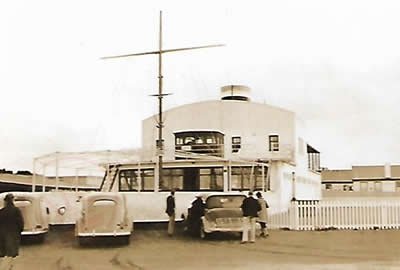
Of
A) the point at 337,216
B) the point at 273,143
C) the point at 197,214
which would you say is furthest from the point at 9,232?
the point at 273,143

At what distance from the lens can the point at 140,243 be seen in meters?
20.7

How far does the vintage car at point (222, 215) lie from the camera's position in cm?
2169

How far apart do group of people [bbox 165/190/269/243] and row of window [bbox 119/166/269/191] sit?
9667mm

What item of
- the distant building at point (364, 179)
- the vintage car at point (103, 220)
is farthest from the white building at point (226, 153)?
the distant building at point (364, 179)

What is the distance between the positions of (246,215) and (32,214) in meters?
6.63

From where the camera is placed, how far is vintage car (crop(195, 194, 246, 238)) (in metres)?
21.7

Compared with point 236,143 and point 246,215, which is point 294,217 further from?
point 236,143

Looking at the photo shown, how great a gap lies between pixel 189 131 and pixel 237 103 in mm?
4654

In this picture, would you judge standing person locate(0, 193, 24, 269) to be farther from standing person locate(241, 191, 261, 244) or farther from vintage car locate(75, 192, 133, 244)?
standing person locate(241, 191, 261, 244)

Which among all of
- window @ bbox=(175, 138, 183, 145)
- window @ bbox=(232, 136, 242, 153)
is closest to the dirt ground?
window @ bbox=(175, 138, 183, 145)

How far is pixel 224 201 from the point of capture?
74.7 ft

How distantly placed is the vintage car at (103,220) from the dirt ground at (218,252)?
0.38 meters

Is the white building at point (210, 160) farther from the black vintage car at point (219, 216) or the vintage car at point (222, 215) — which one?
the vintage car at point (222, 215)

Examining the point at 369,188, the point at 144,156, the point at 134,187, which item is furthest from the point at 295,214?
the point at 369,188
